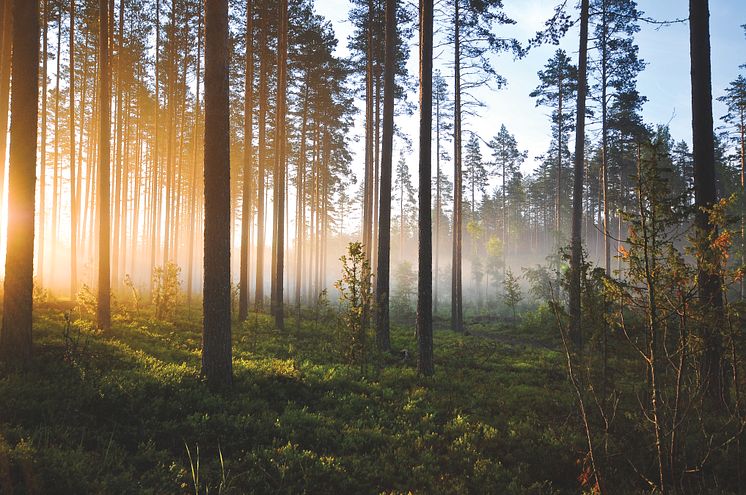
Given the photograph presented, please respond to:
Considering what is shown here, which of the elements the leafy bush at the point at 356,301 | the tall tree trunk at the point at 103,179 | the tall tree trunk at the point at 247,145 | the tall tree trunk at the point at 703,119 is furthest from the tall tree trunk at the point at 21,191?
the tall tree trunk at the point at 703,119

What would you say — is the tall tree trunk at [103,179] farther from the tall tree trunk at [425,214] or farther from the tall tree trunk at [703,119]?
the tall tree trunk at [703,119]

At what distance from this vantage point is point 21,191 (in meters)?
6.69

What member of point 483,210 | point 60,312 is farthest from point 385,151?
point 483,210

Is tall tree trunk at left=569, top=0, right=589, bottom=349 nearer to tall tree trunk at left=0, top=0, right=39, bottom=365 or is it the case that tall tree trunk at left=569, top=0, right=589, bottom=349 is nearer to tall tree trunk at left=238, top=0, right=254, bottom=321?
tall tree trunk at left=238, top=0, right=254, bottom=321

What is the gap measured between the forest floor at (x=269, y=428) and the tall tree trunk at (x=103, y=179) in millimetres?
1157

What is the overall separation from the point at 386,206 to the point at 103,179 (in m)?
8.69

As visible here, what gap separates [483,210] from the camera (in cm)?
6644

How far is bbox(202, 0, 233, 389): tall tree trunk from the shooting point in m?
6.98

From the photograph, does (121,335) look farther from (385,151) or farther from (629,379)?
(629,379)

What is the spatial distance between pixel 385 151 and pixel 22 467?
12.0 metres

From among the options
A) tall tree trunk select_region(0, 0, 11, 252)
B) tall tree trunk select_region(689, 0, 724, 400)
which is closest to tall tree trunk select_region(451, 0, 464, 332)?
tall tree trunk select_region(689, 0, 724, 400)

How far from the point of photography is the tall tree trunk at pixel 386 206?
39.7 feet

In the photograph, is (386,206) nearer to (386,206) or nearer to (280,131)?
(386,206)

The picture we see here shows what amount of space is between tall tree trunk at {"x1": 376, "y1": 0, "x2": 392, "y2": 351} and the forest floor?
8.74 ft
